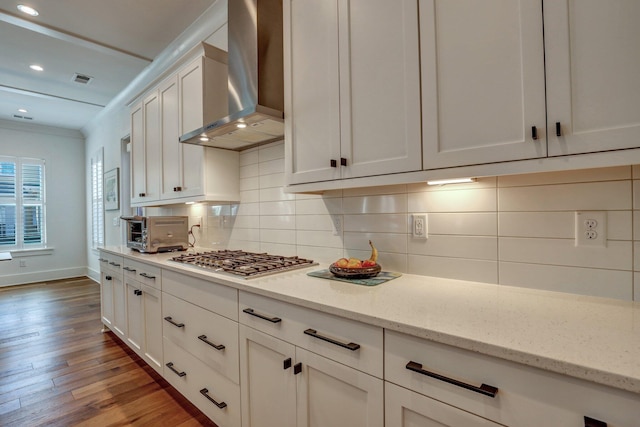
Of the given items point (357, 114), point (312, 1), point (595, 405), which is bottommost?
point (595, 405)

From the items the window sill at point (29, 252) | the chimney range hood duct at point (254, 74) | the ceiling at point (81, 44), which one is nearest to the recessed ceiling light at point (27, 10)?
the ceiling at point (81, 44)

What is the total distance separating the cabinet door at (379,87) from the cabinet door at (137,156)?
8.25 feet

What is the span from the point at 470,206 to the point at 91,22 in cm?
330

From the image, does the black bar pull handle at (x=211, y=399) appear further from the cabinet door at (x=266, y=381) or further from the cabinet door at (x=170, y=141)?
the cabinet door at (x=170, y=141)

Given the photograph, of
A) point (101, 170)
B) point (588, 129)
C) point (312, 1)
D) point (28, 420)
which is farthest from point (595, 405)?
point (101, 170)

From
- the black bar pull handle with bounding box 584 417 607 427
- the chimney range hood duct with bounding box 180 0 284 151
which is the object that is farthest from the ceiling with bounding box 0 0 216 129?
the black bar pull handle with bounding box 584 417 607 427

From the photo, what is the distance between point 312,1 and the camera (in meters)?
1.55

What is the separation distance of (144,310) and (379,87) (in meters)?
2.23

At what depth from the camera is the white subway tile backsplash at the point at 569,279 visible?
3.35ft

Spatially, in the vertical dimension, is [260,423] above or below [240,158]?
below

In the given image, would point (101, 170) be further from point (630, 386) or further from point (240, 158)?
point (630, 386)

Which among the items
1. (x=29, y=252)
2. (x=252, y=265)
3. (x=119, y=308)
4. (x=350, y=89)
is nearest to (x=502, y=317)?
(x=350, y=89)

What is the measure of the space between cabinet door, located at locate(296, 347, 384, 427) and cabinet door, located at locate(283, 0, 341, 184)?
806 mm

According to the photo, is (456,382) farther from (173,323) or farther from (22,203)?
(22,203)
